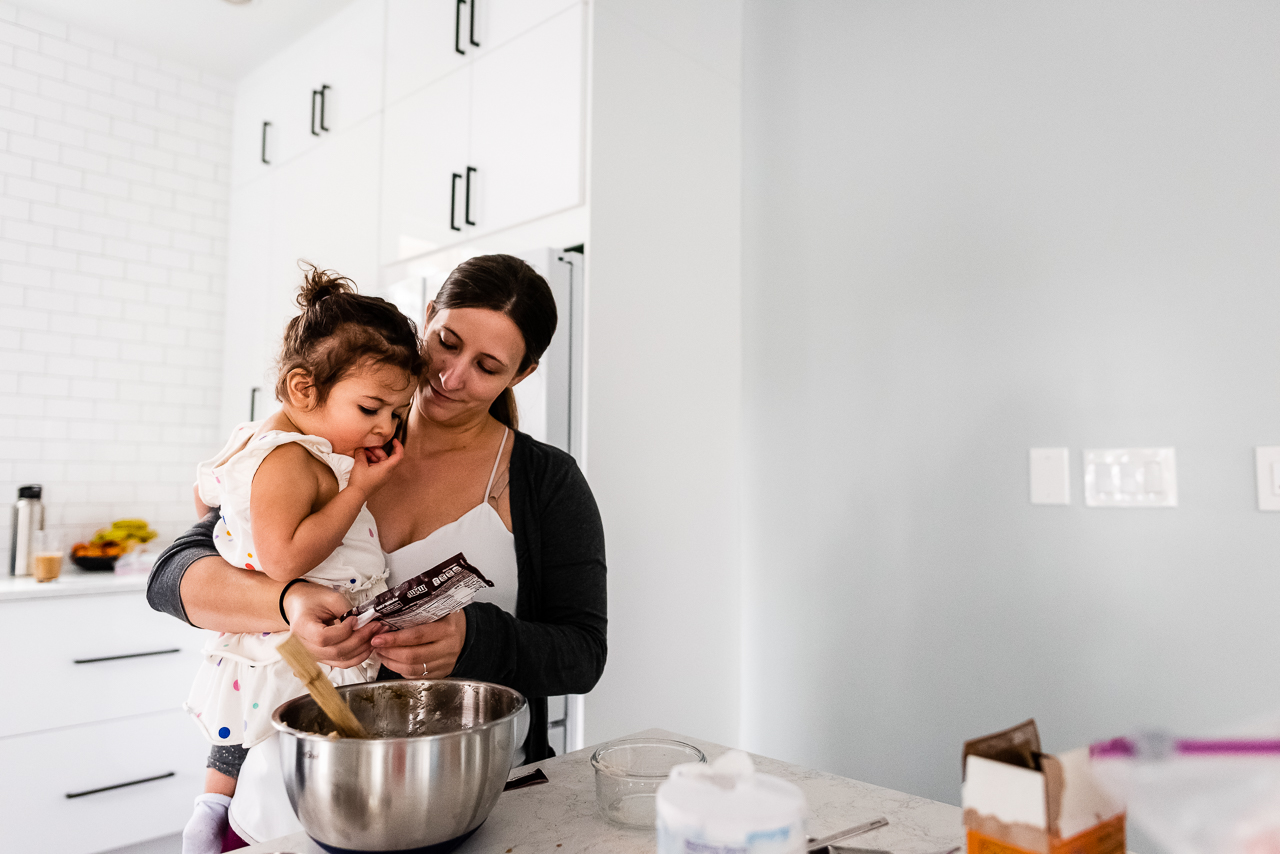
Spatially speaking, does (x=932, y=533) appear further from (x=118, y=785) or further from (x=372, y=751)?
(x=118, y=785)

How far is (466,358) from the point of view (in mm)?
1305

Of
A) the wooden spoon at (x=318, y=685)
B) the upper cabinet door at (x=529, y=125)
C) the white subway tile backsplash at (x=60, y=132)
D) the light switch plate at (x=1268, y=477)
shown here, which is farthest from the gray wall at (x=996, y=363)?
the white subway tile backsplash at (x=60, y=132)

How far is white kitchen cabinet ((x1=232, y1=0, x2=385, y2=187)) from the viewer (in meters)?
2.50

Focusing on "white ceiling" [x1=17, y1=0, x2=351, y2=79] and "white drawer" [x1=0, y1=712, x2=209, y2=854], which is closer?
"white drawer" [x1=0, y1=712, x2=209, y2=854]

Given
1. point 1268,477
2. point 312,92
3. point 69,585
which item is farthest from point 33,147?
point 1268,477

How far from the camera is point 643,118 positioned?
1.92 meters

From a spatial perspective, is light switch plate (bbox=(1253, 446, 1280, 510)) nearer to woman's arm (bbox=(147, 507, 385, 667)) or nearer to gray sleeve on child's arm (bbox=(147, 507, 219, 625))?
woman's arm (bbox=(147, 507, 385, 667))

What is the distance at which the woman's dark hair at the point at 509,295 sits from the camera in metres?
1.33

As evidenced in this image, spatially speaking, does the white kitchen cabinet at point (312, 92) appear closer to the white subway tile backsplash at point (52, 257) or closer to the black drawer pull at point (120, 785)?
the white subway tile backsplash at point (52, 257)

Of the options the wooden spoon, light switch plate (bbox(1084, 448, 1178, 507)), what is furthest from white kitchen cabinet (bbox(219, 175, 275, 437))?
light switch plate (bbox(1084, 448, 1178, 507))

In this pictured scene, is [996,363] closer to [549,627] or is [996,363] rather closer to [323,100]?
Answer: [549,627]

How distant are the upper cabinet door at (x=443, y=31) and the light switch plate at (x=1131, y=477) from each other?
1.53m

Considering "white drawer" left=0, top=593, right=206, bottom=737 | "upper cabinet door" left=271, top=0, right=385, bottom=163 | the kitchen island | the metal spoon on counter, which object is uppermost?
"upper cabinet door" left=271, top=0, right=385, bottom=163

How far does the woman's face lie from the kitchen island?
1.95 ft
